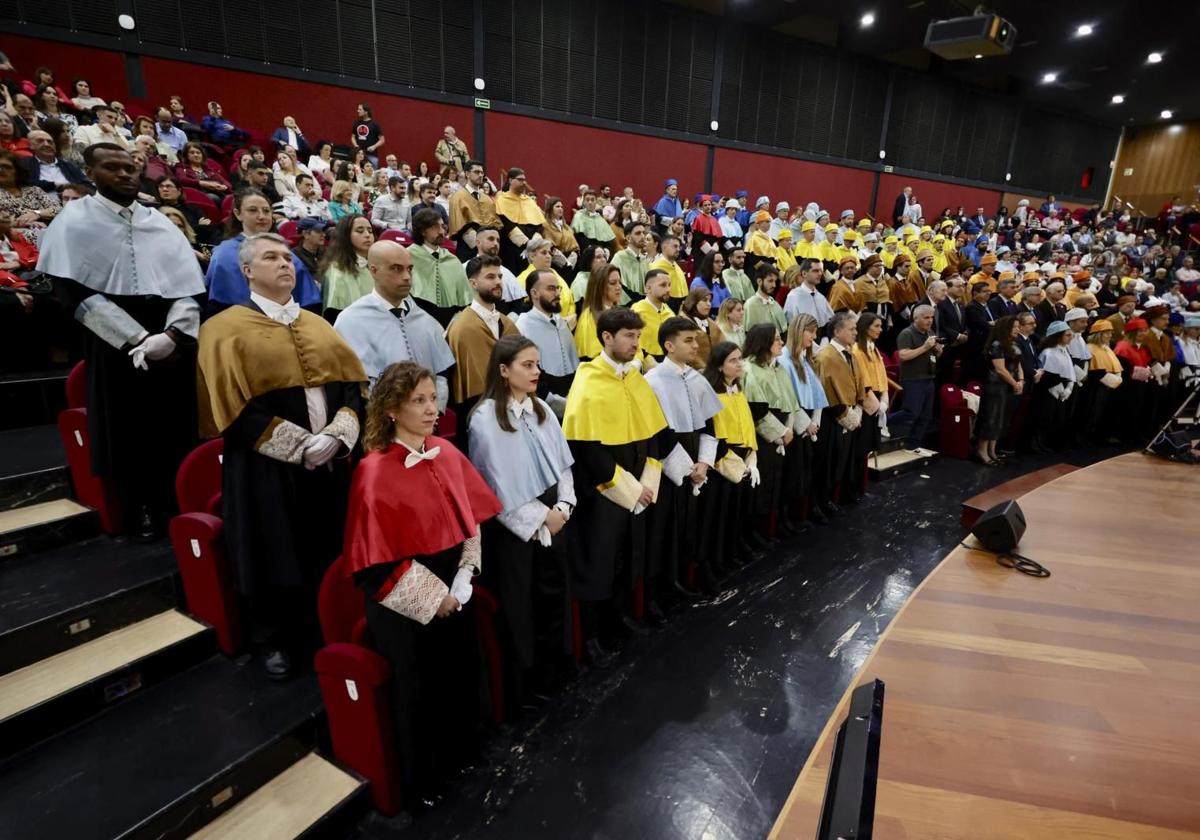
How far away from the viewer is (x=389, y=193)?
798cm

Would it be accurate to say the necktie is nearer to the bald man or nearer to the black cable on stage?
the bald man

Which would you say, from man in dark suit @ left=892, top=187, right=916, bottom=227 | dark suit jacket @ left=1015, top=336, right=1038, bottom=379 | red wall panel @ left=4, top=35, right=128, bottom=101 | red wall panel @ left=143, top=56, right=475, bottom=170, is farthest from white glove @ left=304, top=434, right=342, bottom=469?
man in dark suit @ left=892, top=187, right=916, bottom=227

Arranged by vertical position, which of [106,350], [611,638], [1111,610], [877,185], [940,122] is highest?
[940,122]

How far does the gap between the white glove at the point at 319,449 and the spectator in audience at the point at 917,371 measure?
245 inches

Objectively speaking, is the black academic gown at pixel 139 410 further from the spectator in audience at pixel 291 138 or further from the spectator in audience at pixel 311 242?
the spectator in audience at pixel 291 138

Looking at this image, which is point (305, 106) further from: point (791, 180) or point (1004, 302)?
point (791, 180)

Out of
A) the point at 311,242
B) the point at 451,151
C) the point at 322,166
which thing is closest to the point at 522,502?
the point at 311,242

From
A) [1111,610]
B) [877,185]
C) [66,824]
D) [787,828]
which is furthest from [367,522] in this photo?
[877,185]

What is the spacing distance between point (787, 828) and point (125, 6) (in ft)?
43.7

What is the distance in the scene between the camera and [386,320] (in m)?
3.35

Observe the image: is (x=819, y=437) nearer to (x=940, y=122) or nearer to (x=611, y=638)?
(x=611, y=638)

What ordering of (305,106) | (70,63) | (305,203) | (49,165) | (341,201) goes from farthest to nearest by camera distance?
1. (305,106)
2. (70,63)
3. (341,201)
4. (305,203)
5. (49,165)

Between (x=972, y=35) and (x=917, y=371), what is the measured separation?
6848 millimetres

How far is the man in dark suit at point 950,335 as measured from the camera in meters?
7.50
